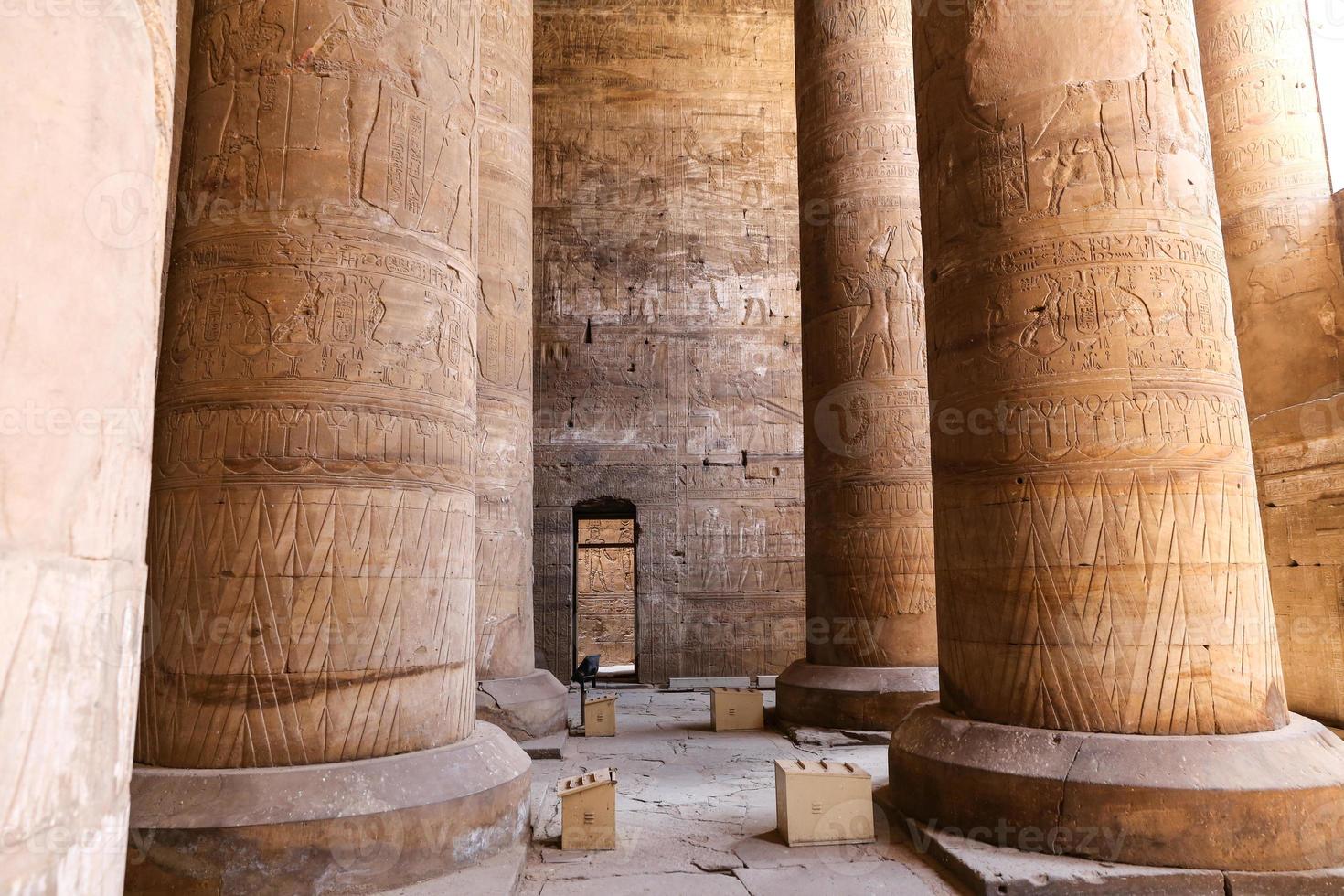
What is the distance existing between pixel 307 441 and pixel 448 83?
182 centimetres

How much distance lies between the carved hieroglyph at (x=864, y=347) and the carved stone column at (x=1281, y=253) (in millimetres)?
2485

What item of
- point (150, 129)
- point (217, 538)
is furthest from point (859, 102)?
point (150, 129)

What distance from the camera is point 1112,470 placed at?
3.82 m

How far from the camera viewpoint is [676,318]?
13312 millimetres

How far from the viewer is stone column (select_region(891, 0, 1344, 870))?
138 inches

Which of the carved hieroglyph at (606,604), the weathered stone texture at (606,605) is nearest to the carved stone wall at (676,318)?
the carved hieroglyph at (606,604)

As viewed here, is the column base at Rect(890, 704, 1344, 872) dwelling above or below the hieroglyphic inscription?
below

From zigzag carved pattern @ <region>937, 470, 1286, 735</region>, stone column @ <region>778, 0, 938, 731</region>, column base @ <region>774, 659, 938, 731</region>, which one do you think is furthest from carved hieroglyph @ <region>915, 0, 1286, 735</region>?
stone column @ <region>778, 0, 938, 731</region>

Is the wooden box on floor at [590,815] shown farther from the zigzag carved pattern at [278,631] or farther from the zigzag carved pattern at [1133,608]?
the zigzag carved pattern at [1133,608]

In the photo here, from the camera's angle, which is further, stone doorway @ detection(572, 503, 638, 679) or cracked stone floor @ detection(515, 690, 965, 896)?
stone doorway @ detection(572, 503, 638, 679)

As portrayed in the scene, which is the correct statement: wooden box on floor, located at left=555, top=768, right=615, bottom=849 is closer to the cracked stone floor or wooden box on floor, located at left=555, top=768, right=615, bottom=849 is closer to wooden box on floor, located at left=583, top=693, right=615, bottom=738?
the cracked stone floor

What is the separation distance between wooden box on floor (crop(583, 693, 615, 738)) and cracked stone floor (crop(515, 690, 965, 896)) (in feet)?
1.42

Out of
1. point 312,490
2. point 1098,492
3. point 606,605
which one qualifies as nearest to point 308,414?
point 312,490

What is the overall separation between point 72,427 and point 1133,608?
3823 millimetres
